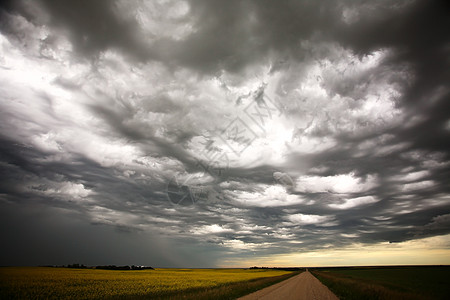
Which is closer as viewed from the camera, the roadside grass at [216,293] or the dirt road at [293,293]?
the roadside grass at [216,293]

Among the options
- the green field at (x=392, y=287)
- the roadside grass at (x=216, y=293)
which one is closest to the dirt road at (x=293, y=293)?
the roadside grass at (x=216, y=293)

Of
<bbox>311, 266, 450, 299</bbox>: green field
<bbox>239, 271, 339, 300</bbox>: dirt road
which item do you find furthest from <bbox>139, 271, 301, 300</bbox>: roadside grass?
<bbox>311, 266, 450, 299</bbox>: green field

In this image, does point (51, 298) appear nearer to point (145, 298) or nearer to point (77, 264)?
point (145, 298)

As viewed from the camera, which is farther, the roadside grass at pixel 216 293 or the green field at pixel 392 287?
the green field at pixel 392 287

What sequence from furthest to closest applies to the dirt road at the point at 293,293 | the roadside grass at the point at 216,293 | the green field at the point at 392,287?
1. the green field at the point at 392,287
2. the dirt road at the point at 293,293
3. the roadside grass at the point at 216,293

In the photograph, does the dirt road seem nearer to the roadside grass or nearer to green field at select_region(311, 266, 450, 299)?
the roadside grass

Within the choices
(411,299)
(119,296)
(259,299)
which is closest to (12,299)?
(119,296)

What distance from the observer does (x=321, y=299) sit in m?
19.6

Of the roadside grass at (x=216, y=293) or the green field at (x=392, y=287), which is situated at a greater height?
the roadside grass at (x=216, y=293)

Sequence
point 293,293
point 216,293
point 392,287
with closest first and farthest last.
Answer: point 216,293 < point 293,293 < point 392,287

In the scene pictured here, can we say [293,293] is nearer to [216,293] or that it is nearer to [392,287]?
[216,293]

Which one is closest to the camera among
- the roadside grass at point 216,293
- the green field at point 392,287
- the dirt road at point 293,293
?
the roadside grass at point 216,293

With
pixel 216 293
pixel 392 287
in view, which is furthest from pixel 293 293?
pixel 392 287

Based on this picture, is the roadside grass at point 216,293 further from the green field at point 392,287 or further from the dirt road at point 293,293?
the green field at point 392,287
